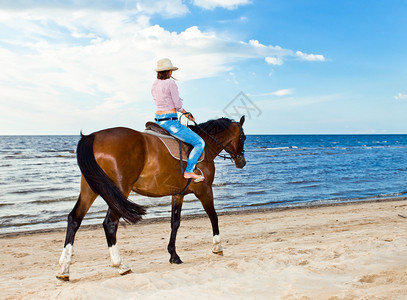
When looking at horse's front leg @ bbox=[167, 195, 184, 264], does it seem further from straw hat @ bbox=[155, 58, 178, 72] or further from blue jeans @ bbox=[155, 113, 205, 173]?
straw hat @ bbox=[155, 58, 178, 72]

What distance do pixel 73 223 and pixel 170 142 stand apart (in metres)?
1.73

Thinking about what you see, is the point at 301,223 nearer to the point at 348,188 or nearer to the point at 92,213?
the point at 92,213

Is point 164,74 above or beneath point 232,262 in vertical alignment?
above

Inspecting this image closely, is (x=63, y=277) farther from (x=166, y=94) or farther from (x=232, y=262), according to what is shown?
(x=166, y=94)

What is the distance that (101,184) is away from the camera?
4.29 metres

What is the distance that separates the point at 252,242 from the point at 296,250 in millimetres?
1775

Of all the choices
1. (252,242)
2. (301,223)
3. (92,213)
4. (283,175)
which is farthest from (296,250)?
(283,175)

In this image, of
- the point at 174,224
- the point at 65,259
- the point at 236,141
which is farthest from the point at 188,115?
the point at 65,259

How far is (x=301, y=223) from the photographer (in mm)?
9367

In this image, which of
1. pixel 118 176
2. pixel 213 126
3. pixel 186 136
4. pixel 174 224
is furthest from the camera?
pixel 213 126

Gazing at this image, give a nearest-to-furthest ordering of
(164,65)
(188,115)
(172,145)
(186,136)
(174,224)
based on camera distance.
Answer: (164,65)
(172,145)
(186,136)
(188,115)
(174,224)

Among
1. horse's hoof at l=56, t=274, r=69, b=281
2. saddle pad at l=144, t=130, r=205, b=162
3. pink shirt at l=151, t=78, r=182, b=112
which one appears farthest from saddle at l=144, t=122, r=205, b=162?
horse's hoof at l=56, t=274, r=69, b=281

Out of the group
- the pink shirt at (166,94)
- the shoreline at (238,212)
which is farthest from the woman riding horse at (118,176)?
the shoreline at (238,212)

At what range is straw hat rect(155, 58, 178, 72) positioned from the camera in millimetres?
5051
